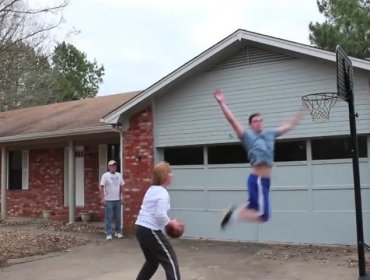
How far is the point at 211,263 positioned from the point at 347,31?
2128 centimetres

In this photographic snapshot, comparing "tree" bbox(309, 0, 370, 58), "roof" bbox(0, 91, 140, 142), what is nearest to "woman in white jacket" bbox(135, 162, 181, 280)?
"roof" bbox(0, 91, 140, 142)

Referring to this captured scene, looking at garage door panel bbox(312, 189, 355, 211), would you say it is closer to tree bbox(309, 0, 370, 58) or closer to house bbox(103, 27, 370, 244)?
house bbox(103, 27, 370, 244)

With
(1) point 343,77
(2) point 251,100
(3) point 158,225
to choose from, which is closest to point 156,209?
(3) point 158,225

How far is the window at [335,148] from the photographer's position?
1169cm

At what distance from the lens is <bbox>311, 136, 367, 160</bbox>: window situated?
11.7 meters

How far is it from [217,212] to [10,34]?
6187 mm

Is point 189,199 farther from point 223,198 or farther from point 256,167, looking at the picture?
point 256,167

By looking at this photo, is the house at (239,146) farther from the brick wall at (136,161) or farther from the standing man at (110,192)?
the standing man at (110,192)

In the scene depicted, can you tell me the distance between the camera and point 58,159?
19094 millimetres

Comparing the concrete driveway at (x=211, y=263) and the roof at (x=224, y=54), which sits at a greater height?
the roof at (x=224, y=54)

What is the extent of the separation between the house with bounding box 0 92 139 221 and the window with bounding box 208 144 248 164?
3.19m

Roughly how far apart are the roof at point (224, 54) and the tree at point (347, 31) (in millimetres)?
16045

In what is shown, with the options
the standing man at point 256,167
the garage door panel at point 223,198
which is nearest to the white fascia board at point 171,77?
the garage door panel at point 223,198

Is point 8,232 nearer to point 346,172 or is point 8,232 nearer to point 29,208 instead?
point 29,208
